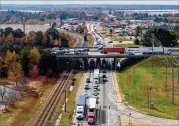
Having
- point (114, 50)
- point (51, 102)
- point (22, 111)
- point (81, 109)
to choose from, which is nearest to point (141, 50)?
point (114, 50)

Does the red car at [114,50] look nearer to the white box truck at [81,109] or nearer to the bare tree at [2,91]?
the bare tree at [2,91]

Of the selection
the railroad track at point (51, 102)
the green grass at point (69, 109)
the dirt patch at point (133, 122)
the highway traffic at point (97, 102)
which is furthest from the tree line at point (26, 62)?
the dirt patch at point (133, 122)

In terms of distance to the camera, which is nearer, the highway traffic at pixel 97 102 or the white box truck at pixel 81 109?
the highway traffic at pixel 97 102

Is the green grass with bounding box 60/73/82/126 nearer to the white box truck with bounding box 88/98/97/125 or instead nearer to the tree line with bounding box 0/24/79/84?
the white box truck with bounding box 88/98/97/125

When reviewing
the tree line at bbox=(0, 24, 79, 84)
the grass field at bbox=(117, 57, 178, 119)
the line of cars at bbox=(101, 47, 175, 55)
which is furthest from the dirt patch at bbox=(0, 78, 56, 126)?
the line of cars at bbox=(101, 47, 175, 55)

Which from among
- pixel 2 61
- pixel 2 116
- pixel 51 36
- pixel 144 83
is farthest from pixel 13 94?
pixel 51 36

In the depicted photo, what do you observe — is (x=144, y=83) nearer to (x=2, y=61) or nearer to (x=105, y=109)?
(x=105, y=109)

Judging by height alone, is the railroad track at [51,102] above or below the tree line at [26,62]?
below
